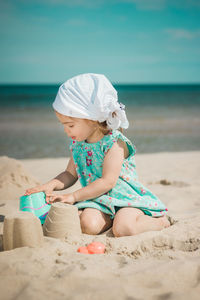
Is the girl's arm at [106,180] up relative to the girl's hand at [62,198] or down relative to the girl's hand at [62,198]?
up

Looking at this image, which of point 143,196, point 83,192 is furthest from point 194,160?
point 83,192

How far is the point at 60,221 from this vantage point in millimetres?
2230

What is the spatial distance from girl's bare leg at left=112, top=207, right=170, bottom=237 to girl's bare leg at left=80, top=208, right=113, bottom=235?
11cm

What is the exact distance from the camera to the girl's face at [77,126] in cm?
249

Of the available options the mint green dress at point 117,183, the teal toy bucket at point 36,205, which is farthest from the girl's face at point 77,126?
the teal toy bucket at point 36,205

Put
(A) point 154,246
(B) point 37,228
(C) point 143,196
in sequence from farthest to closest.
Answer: (C) point 143,196 → (A) point 154,246 → (B) point 37,228

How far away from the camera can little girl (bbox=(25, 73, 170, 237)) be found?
2418 mm

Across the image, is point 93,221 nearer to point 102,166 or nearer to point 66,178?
point 102,166

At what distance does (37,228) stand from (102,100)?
41.4 inches

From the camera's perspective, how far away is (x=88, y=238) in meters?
2.33

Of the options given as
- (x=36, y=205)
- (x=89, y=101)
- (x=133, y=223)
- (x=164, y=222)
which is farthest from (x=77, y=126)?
(x=164, y=222)

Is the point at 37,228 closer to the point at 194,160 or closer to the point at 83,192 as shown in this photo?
the point at 83,192

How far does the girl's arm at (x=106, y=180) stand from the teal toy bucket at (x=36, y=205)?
0.26m

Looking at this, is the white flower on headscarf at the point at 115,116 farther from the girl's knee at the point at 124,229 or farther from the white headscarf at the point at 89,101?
the girl's knee at the point at 124,229
